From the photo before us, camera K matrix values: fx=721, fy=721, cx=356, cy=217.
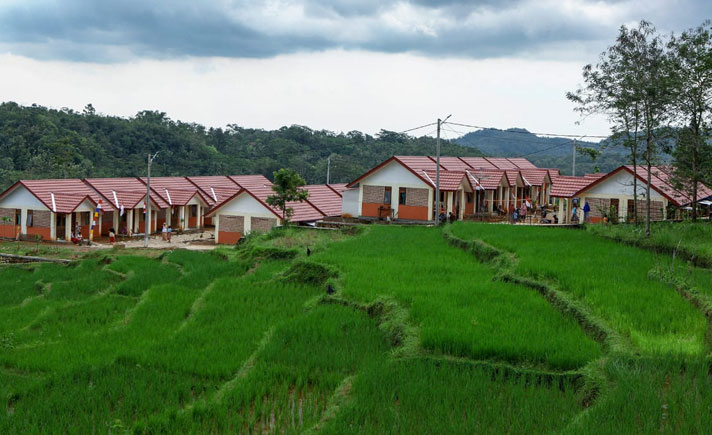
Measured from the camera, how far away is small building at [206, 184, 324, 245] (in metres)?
35.4

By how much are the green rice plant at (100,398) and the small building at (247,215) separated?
80.6ft

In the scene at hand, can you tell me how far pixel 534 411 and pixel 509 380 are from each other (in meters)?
0.97

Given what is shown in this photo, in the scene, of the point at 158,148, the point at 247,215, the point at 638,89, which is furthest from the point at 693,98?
the point at 158,148

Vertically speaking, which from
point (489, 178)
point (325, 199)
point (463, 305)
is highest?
point (489, 178)

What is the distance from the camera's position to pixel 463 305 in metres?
12.7

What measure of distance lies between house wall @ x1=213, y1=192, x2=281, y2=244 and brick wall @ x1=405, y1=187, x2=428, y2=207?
6510 millimetres

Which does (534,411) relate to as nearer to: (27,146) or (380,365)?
(380,365)

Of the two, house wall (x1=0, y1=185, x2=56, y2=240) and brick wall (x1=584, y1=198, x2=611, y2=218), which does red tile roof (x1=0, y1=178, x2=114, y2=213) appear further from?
brick wall (x1=584, y1=198, x2=611, y2=218)

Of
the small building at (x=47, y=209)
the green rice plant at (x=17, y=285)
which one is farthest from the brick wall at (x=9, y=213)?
the green rice plant at (x=17, y=285)

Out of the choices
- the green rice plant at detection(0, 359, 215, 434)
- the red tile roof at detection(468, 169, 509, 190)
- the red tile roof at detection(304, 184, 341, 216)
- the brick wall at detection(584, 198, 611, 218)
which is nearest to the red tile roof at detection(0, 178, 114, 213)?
the red tile roof at detection(304, 184, 341, 216)

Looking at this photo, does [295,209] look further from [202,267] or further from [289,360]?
[289,360]

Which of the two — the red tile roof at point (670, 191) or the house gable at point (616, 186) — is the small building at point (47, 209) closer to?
the house gable at point (616, 186)

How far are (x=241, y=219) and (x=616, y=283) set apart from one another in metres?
25.0

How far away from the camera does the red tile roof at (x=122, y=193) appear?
39.3 meters
